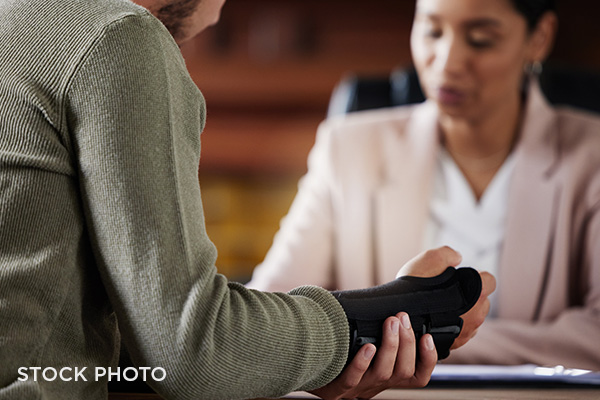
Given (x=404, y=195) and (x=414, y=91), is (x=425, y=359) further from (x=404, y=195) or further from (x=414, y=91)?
(x=414, y=91)

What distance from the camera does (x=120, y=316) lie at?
46cm

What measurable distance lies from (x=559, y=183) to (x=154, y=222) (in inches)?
40.2

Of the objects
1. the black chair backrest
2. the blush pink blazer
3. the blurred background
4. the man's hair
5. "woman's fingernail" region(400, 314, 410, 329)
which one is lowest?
the blurred background

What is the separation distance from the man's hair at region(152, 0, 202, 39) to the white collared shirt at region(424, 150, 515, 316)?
810 mm

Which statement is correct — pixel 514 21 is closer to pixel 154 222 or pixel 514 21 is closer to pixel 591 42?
pixel 154 222

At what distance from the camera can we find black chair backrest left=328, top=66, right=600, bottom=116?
1.54 meters

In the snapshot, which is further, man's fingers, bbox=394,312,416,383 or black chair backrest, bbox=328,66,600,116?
black chair backrest, bbox=328,66,600,116

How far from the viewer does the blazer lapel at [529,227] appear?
1251mm

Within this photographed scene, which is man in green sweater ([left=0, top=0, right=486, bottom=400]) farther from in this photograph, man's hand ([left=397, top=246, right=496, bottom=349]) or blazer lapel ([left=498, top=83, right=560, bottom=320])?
blazer lapel ([left=498, top=83, right=560, bottom=320])

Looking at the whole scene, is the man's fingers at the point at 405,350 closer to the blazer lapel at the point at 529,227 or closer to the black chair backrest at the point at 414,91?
the blazer lapel at the point at 529,227

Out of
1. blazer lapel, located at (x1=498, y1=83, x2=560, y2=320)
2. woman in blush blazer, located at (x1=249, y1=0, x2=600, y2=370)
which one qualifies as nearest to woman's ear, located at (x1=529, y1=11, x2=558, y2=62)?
woman in blush blazer, located at (x1=249, y1=0, x2=600, y2=370)

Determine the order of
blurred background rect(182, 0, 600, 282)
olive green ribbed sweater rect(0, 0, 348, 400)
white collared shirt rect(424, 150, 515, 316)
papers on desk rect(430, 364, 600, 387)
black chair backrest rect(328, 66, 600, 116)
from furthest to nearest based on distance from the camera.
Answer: blurred background rect(182, 0, 600, 282) → black chair backrest rect(328, 66, 600, 116) → white collared shirt rect(424, 150, 515, 316) → papers on desk rect(430, 364, 600, 387) → olive green ribbed sweater rect(0, 0, 348, 400)

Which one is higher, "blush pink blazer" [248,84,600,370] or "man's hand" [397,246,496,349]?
"man's hand" [397,246,496,349]

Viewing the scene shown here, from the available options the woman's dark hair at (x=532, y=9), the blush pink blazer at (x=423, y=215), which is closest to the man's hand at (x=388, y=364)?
the blush pink blazer at (x=423, y=215)
